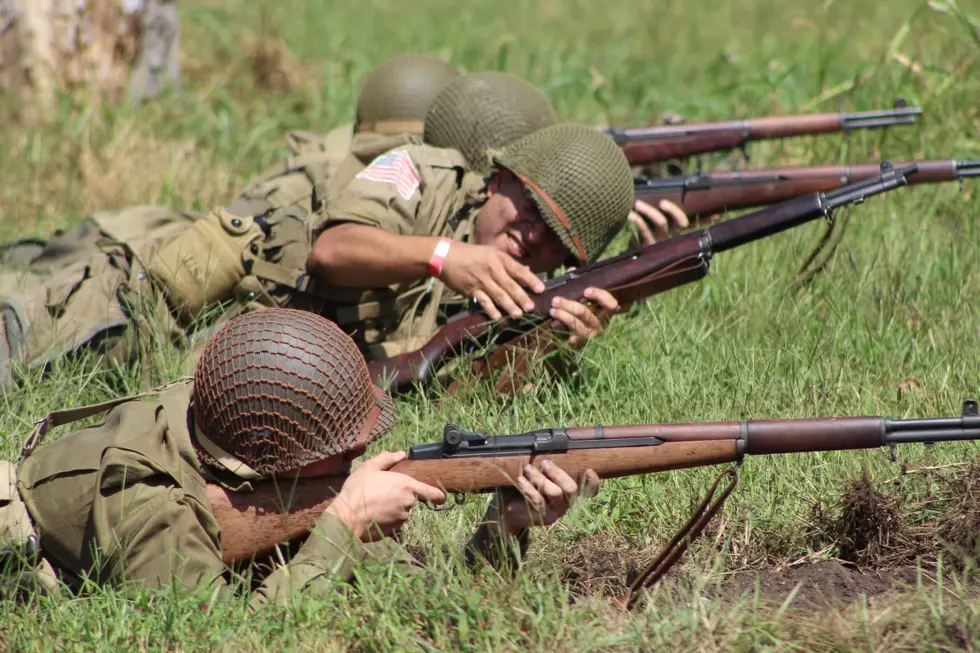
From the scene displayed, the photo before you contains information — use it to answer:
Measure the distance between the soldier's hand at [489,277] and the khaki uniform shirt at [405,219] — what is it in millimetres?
409

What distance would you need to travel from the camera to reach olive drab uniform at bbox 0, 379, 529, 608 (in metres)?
3.35

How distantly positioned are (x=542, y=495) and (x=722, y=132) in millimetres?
3686

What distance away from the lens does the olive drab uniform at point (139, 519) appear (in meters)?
3.35

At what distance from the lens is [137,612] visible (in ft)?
10.9

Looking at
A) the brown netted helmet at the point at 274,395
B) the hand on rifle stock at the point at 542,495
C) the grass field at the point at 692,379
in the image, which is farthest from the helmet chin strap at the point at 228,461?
the hand on rifle stock at the point at 542,495

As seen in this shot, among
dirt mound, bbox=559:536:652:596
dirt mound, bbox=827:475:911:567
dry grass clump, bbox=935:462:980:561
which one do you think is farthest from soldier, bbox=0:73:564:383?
dry grass clump, bbox=935:462:980:561

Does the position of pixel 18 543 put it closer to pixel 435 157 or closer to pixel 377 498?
pixel 377 498

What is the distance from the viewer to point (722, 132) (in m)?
6.61

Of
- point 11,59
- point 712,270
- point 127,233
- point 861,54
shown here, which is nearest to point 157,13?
point 11,59

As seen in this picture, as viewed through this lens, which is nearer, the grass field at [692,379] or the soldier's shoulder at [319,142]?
the grass field at [692,379]

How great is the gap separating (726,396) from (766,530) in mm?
777

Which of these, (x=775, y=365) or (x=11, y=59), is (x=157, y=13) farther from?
(x=775, y=365)

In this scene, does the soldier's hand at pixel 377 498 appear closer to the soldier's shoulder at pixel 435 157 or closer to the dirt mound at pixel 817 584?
the dirt mound at pixel 817 584

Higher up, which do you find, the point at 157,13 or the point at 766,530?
the point at 157,13
